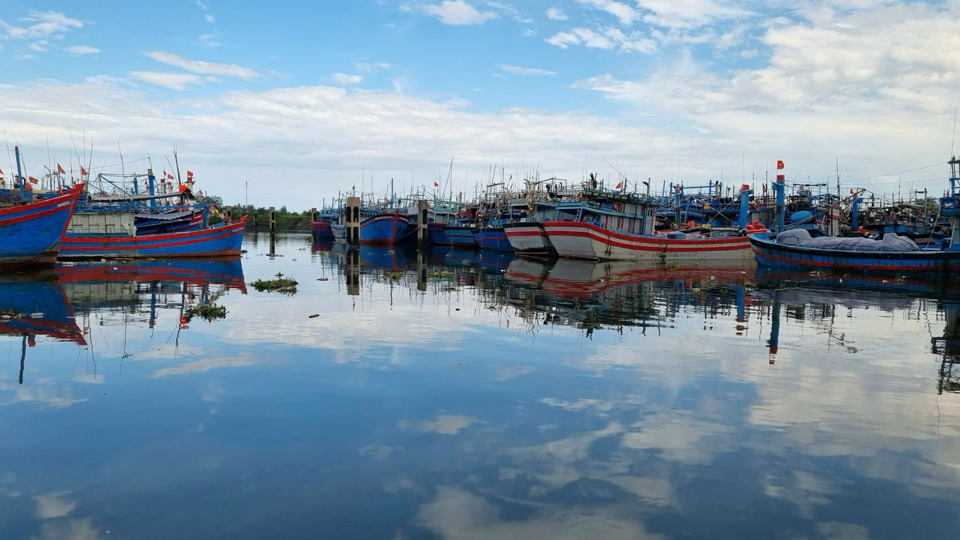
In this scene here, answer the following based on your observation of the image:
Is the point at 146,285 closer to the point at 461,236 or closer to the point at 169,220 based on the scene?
the point at 169,220

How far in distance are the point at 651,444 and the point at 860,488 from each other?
70.0 inches

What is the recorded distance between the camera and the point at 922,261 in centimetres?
2719

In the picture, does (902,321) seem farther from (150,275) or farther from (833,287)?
(150,275)

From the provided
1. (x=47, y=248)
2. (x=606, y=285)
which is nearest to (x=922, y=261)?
(x=606, y=285)

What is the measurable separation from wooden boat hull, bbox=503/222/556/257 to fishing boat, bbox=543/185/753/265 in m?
0.96

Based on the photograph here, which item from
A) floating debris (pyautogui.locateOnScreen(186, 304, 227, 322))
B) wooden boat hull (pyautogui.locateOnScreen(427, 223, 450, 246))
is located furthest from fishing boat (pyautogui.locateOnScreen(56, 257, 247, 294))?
wooden boat hull (pyautogui.locateOnScreen(427, 223, 450, 246))

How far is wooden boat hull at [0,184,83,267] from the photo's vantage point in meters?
23.4

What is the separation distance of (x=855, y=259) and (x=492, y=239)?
25.8 meters

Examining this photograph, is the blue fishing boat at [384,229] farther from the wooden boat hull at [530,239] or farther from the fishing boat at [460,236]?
the wooden boat hull at [530,239]

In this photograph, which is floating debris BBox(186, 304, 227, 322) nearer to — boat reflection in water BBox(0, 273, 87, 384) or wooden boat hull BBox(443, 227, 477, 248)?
boat reflection in water BBox(0, 273, 87, 384)

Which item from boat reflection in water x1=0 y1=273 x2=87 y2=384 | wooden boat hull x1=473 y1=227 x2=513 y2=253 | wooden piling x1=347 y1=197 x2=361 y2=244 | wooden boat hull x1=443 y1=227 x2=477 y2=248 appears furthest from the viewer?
wooden piling x1=347 y1=197 x2=361 y2=244

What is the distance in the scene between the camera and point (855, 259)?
28797mm

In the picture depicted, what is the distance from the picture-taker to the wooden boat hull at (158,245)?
29.8m

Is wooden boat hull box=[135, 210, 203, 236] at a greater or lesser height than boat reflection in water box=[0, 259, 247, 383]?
greater
